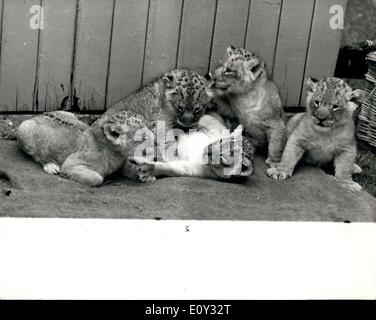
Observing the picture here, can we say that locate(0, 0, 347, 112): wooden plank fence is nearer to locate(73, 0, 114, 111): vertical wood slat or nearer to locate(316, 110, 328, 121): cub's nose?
locate(73, 0, 114, 111): vertical wood slat

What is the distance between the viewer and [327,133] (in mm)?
8070

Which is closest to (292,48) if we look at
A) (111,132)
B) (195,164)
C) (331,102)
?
(331,102)

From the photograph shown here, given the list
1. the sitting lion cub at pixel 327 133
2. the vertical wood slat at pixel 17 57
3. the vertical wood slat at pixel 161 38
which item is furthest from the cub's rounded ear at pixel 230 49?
the vertical wood slat at pixel 17 57

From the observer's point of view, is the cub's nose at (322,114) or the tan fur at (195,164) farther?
the cub's nose at (322,114)

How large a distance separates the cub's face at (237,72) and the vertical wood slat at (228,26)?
34cm

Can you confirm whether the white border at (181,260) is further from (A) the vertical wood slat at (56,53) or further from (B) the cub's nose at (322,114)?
(A) the vertical wood slat at (56,53)

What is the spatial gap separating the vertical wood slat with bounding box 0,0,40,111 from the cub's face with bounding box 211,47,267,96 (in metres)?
1.94

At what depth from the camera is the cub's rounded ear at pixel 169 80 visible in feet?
26.9

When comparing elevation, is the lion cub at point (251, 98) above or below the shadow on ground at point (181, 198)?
above

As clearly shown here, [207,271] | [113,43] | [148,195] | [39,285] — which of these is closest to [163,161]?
[148,195]

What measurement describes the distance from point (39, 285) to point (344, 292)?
219cm

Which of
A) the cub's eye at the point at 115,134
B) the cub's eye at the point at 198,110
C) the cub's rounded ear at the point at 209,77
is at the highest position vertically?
the cub's rounded ear at the point at 209,77

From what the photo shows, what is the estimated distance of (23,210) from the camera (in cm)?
641

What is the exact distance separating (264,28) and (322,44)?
0.75 m
